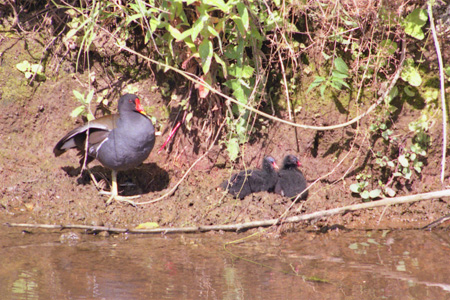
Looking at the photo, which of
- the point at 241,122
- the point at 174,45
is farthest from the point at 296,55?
the point at 174,45

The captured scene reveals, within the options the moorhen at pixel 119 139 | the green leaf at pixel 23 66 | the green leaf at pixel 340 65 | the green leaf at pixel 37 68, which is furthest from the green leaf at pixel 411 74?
the green leaf at pixel 23 66

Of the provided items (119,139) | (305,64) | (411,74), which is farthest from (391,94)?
(119,139)

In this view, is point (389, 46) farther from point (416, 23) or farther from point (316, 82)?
point (316, 82)

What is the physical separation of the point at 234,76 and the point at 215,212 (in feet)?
4.15

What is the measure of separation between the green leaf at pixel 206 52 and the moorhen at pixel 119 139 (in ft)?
2.63

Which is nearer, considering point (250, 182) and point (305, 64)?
point (250, 182)

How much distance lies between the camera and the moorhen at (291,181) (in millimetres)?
5014

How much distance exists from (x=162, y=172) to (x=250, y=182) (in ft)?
3.16

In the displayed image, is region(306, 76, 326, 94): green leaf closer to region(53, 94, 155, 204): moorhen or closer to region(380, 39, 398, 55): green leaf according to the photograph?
region(380, 39, 398, 55): green leaf

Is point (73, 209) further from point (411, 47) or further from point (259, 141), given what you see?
point (411, 47)

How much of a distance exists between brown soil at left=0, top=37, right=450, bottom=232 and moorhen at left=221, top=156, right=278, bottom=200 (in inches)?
3.2

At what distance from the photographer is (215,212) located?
4.90 metres

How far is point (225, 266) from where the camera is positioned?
156 inches

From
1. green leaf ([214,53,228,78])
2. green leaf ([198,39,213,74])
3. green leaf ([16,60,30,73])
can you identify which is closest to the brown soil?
green leaf ([16,60,30,73])
